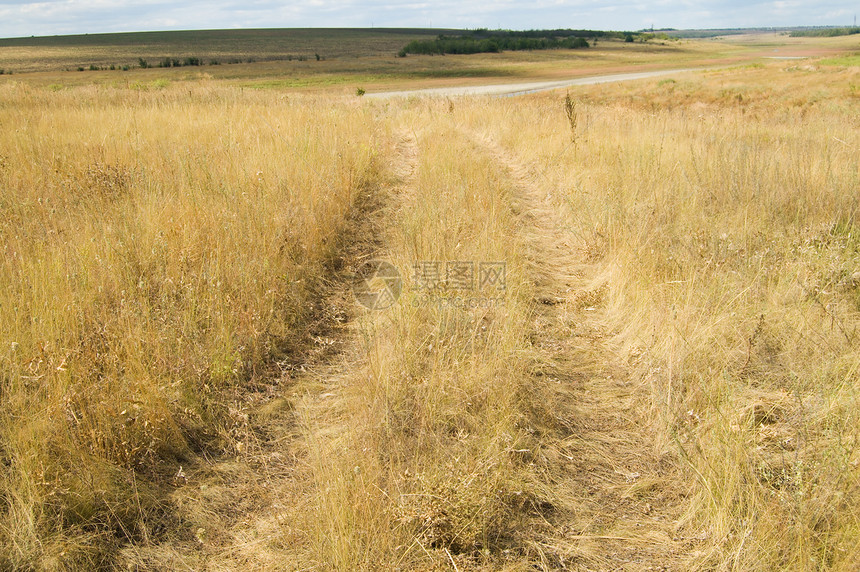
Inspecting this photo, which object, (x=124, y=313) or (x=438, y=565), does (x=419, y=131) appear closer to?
(x=124, y=313)

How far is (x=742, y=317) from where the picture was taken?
12.0ft

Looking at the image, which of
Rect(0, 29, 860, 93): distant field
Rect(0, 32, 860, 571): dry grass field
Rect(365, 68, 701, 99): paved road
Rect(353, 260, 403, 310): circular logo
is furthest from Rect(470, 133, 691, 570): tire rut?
Rect(365, 68, 701, 99): paved road

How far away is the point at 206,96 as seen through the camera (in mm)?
13648

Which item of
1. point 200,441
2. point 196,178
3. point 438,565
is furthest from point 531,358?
point 196,178

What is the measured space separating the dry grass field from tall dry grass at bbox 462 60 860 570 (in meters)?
0.02

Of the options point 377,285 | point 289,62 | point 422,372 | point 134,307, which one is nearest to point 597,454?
point 422,372

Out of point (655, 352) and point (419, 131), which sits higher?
point (419, 131)

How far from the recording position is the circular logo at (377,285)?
456 centimetres

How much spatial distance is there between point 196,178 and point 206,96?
29.9ft

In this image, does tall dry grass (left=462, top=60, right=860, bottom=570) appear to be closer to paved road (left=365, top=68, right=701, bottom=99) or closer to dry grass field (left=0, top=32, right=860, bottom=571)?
dry grass field (left=0, top=32, right=860, bottom=571)

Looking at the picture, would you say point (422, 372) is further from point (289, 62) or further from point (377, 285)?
point (289, 62)

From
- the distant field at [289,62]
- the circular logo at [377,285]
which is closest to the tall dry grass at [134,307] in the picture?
the circular logo at [377,285]

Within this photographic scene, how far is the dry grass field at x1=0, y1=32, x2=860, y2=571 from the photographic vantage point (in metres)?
2.26

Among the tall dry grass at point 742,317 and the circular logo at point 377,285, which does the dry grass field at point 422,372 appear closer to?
the tall dry grass at point 742,317
